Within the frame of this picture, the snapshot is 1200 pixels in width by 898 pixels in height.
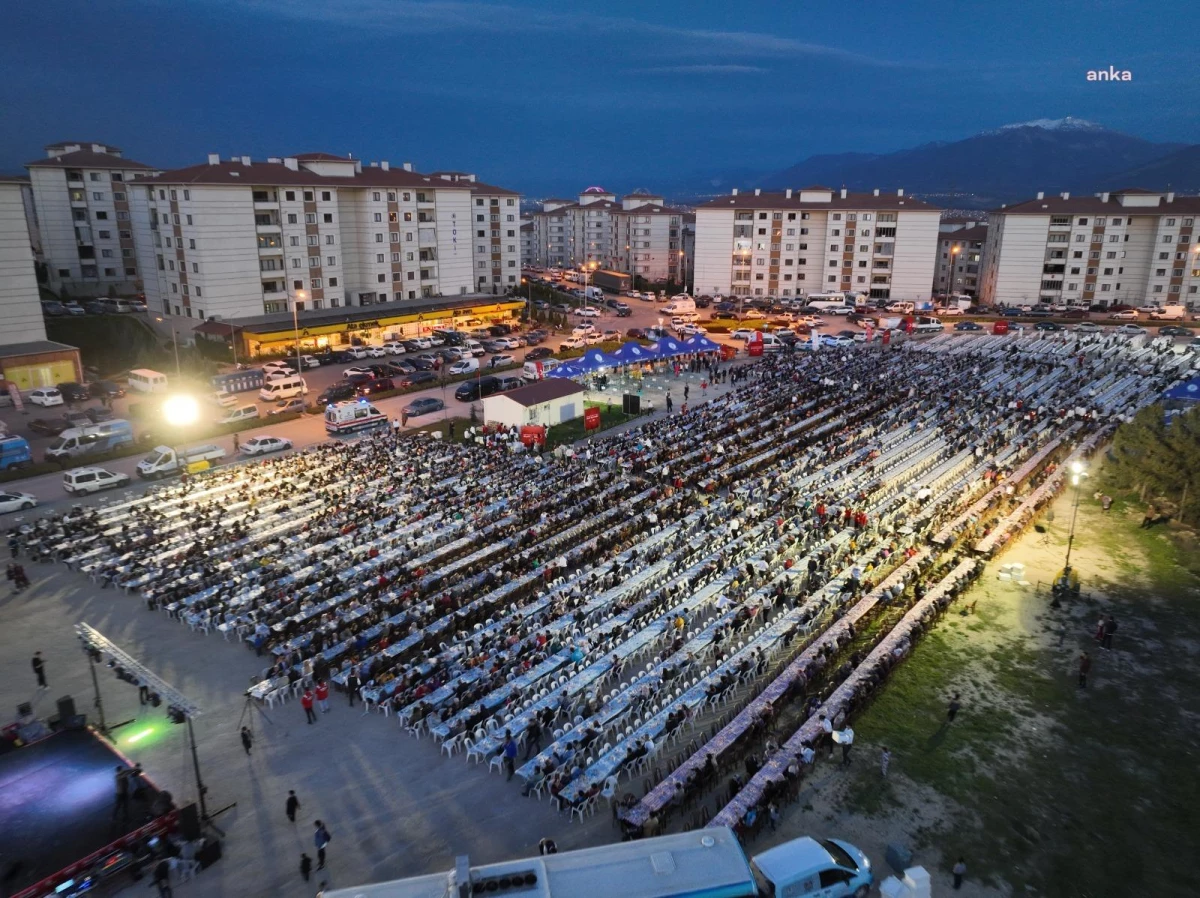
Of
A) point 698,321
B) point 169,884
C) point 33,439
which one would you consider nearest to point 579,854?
point 169,884

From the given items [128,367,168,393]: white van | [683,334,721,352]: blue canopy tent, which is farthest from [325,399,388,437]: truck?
[683,334,721,352]: blue canopy tent

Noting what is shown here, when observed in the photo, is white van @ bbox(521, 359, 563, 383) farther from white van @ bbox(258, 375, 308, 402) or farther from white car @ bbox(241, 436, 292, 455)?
white car @ bbox(241, 436, 292, 455)

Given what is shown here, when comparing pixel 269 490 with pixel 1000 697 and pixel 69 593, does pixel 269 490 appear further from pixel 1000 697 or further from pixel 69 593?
pixel 1000 697

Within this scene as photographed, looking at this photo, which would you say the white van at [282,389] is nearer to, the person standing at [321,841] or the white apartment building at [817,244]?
the person standing at [321,841]

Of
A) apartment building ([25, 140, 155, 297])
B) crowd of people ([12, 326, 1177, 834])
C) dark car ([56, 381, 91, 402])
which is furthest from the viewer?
apartment building ([25, 140, 155, 297])

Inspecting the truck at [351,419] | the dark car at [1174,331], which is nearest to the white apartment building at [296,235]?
the truck at [351,419]
